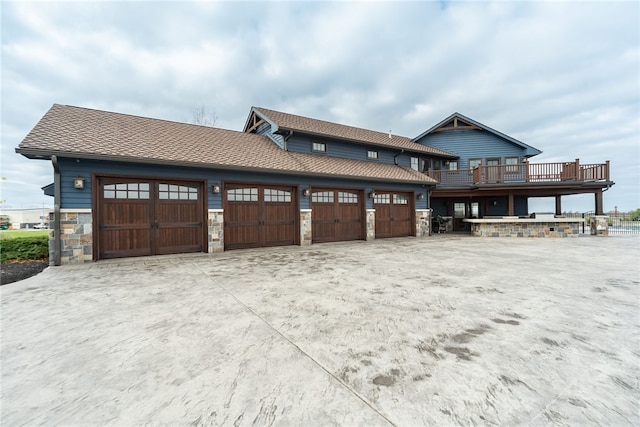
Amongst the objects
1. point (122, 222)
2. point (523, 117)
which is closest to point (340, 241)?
point (122, 222)

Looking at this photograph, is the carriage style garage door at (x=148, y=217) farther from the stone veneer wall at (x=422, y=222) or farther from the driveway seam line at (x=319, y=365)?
the stone veneer wall at (x=422, y=222)

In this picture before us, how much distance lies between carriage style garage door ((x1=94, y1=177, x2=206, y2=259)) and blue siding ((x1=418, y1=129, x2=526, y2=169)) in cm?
1554

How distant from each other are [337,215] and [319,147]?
3534 mm

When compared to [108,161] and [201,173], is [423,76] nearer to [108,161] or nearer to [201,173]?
[201,173]

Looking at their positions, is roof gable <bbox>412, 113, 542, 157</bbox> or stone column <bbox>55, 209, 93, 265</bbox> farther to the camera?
roof gable <bbox>412, 113, 542, 157</bbox>

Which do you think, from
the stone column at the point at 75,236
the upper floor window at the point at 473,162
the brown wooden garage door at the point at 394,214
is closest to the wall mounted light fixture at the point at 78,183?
the stone column at the point at 75,236

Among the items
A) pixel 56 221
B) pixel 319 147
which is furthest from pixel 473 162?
pixel 56 221

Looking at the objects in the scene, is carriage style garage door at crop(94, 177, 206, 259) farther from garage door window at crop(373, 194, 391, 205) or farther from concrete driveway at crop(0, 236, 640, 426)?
garage door window at crop(373, 194, 391, 205)

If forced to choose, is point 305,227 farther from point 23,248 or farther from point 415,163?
point 415,163

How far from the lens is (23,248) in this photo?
6973 mm

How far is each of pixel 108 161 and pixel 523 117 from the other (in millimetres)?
33998

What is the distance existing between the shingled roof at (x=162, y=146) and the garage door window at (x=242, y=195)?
3.14 feet

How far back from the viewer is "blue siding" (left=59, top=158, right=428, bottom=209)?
6250mm

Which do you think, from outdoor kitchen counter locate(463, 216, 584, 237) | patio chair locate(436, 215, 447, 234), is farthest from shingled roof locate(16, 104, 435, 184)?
outdoor kitchen counter locate(463, 216, 584, 237)
